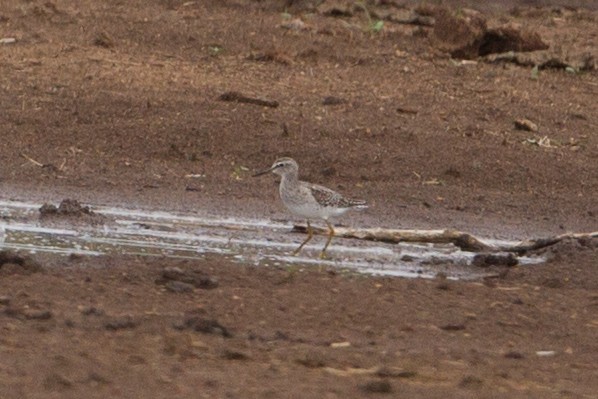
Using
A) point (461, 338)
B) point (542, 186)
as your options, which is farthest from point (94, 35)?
point (461, 338)

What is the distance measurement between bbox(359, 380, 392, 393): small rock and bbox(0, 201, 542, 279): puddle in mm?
3761

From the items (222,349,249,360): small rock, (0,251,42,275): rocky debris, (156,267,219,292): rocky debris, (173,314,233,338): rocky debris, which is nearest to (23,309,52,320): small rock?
(173,314,233,338): rocky debris

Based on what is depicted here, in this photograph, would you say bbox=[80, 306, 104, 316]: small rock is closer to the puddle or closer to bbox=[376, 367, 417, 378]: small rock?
bbox=[376, 367, 417, 378]: small rock

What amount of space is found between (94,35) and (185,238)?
610 centimetres

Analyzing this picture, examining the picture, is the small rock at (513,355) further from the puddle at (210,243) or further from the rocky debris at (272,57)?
the rocky debris at (272,57)

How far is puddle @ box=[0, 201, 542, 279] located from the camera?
454 inches

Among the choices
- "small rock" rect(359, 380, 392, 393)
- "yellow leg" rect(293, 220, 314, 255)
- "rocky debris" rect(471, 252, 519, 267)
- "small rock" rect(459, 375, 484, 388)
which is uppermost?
"small rock" rect(359, 380, 392, 393)

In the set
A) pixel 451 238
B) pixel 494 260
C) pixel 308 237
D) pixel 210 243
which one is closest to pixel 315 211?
pixel 308 237

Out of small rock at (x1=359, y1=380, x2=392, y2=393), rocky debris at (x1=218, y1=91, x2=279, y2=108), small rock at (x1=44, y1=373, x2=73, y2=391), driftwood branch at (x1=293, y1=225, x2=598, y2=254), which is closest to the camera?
small rock at (x1=44, y1=373, x2=73, y2=391)

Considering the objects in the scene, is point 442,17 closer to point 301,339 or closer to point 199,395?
→ point 301,339

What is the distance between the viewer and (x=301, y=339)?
8547 mm

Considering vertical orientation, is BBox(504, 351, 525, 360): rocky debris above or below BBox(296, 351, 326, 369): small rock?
below

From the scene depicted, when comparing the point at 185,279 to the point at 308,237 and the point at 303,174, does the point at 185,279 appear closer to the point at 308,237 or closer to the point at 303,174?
the point at 308,237

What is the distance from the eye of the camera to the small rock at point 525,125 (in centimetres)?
1612
